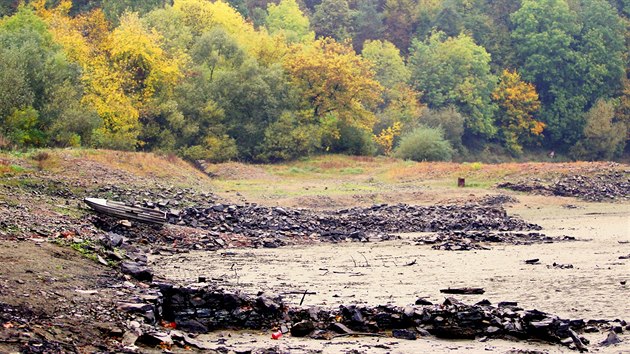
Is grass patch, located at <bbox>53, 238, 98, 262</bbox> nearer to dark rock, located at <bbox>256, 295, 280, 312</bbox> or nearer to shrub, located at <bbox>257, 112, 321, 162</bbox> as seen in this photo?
dark rock, located at <bbox>256, 295, 280, 312</bbox>

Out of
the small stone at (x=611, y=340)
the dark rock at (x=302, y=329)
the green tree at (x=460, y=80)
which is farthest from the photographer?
the green tree at (x=460, y=80)

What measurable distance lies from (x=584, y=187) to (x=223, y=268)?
3100 cm

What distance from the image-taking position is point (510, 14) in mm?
97188

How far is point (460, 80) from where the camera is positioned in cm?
8956

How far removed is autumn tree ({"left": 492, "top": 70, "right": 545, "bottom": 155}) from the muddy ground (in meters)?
50.0

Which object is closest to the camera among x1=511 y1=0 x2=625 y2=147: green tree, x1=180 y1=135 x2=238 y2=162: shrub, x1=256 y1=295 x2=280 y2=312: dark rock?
x1=256 y1=295 x2=280 y2=312: dark rock

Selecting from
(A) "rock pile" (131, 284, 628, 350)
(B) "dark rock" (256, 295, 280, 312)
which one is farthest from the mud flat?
(B) "dark rock" (256, 295, 280, 312)

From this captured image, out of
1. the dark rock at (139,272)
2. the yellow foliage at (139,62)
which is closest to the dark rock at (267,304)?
the dark rock at (139,272)

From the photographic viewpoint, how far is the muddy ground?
14.0 meters

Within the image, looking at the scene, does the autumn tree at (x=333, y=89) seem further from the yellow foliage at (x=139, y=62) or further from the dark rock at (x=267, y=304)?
the dark rock at (x=267, y=304)

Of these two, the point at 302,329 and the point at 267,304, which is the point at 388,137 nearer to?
the point at 267,304

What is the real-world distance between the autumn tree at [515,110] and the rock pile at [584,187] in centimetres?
3887

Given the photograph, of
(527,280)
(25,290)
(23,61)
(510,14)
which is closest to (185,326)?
(25,290)

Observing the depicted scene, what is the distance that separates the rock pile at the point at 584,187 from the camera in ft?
159
